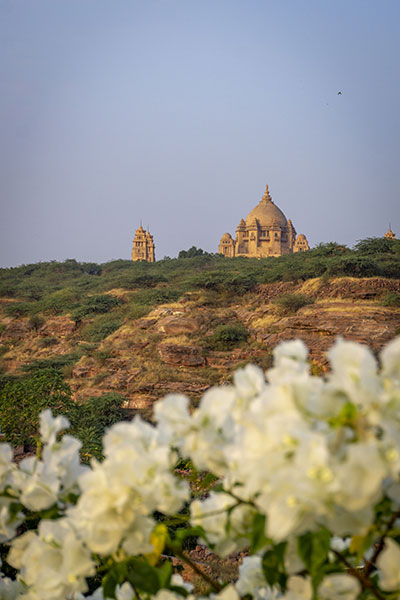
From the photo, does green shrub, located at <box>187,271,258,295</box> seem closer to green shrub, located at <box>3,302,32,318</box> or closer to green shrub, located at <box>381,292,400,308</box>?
green shrub, located at <box>381,292,400,308</box>

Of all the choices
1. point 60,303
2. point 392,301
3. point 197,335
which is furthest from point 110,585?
point 60,303

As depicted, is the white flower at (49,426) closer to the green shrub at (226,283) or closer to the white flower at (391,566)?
the white flower at (391,566)

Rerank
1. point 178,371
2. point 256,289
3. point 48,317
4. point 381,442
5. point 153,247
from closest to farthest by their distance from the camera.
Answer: point 381,442
point 178,371
point 256,289
point 48,317
point 153,247

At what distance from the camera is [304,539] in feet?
2.20

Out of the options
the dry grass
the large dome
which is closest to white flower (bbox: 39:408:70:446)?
the dry grass

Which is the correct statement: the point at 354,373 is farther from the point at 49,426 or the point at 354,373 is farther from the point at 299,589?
the point at 49,426

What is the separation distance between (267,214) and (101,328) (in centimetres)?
3935

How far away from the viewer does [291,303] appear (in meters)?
16.6

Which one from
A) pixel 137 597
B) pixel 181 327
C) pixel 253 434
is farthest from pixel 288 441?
pixel 181 327

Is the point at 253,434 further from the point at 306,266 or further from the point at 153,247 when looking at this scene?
the point at 153,247

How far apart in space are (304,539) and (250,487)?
12cm

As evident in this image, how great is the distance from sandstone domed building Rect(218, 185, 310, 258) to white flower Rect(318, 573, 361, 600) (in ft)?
171

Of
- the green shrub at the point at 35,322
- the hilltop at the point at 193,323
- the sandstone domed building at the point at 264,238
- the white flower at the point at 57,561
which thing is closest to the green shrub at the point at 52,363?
the hilltop at the point at 193,323

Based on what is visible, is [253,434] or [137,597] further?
[137,597]
